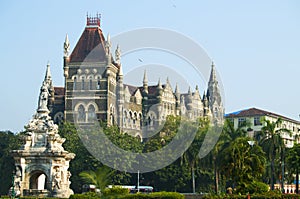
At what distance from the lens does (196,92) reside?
327 ft

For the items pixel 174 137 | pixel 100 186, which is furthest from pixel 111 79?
pixel 100 186

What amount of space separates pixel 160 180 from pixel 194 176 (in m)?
3.97

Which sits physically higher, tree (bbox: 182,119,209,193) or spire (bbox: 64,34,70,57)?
spire (bbox: 64,34,70,57)

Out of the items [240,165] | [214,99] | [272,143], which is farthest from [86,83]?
[240,165]

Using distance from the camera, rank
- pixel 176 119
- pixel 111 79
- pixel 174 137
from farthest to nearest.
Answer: pixel 111 79 → pixel 176 119 → pixel 174 137

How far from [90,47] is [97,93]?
768 centimetres

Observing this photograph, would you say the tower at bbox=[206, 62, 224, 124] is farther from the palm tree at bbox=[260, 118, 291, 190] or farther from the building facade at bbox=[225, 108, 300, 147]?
the palm tree at bbox=[260, 118, 291, 190]

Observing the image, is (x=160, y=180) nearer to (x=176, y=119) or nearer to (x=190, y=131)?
(x=190, y=131)

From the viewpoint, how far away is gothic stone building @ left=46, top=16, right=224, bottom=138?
254ft

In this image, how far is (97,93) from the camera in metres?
77.9

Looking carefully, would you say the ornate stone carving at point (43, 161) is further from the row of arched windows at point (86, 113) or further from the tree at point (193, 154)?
the row of arched windows at point (86, 113)

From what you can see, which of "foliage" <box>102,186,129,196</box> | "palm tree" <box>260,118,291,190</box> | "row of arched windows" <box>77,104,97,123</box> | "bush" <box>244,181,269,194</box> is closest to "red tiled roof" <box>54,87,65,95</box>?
"row of arched windows" <box>77,104,97,123</box>

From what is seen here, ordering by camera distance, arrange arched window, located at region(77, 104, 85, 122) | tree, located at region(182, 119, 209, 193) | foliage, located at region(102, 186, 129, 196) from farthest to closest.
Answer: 1. arched window, located at region(77, 104, 85, 122)
2. tree, located at region(182, 119, 209, 193)
3. foliage, located at region(102, 186, 129, 196)

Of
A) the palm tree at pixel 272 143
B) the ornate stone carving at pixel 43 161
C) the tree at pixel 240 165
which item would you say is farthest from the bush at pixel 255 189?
the palm tree at pixel 272 143
